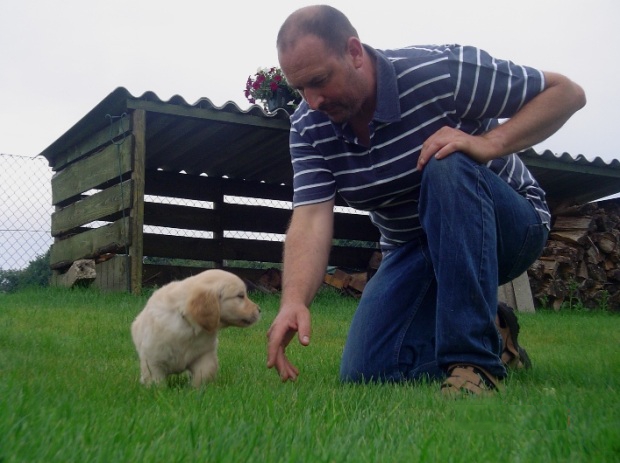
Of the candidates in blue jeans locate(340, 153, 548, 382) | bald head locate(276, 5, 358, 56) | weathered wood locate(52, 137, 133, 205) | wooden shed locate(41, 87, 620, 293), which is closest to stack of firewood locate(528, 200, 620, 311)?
wooden shed locate(41, 87, 620, 293)

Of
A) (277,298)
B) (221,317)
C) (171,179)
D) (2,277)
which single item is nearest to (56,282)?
(2,277)

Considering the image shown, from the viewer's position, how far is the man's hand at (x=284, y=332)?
9.84 ft

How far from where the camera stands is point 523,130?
10.2 ft

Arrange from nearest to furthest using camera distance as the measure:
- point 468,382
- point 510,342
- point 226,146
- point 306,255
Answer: point 468,382 < point 306,255 < point 510,342 < point 226,146

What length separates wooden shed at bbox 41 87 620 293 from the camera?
7.95 m

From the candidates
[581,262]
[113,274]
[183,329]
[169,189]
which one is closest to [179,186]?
[169,189]

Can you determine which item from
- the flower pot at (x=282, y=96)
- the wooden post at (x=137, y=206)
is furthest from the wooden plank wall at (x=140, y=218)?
the flower pot at (x=282, y=96)

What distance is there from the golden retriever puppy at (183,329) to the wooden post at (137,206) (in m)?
4.35

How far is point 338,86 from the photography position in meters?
3.13

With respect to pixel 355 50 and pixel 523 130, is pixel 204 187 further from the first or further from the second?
pixel 523 130

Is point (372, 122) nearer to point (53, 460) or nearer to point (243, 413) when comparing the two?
point (243, 413)

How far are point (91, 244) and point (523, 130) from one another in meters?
6.87

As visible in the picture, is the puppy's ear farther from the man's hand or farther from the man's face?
the man's face

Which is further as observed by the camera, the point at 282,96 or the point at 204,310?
the point at 282,96
